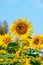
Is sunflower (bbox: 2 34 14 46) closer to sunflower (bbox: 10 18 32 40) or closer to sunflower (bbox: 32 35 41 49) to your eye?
sunflower (bbox: 10 18 32 40)

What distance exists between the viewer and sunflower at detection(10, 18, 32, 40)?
9.17 ft

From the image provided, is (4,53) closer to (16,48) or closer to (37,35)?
(16,48)

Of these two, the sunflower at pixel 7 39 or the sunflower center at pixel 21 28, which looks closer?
the sunflower center at pixel 21 28

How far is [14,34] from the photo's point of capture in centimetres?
289

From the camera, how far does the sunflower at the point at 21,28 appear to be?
9.17ft

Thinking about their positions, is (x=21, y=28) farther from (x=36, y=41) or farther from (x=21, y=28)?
(x=36, y=41)

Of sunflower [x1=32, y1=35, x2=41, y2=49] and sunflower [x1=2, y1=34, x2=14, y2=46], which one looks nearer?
sunflower [x1=32, y1=35, x2=41, y2=49]

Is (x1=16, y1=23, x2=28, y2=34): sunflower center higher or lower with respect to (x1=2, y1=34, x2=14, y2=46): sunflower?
higher

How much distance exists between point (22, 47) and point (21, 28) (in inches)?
8.0

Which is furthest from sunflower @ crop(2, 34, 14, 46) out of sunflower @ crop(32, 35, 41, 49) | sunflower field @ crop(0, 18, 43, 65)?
sunflower @ crop(32, 35, 41, 49)

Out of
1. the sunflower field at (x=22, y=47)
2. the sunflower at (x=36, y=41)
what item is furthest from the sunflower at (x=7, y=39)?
the sunflower at (x=36, y=41)

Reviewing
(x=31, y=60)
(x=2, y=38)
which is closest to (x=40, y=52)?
(x=31, y=60)

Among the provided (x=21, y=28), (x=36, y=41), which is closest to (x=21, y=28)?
(x=21, y=28)

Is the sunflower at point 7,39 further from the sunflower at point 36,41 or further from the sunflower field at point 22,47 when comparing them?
the sunflower at point 36,41
